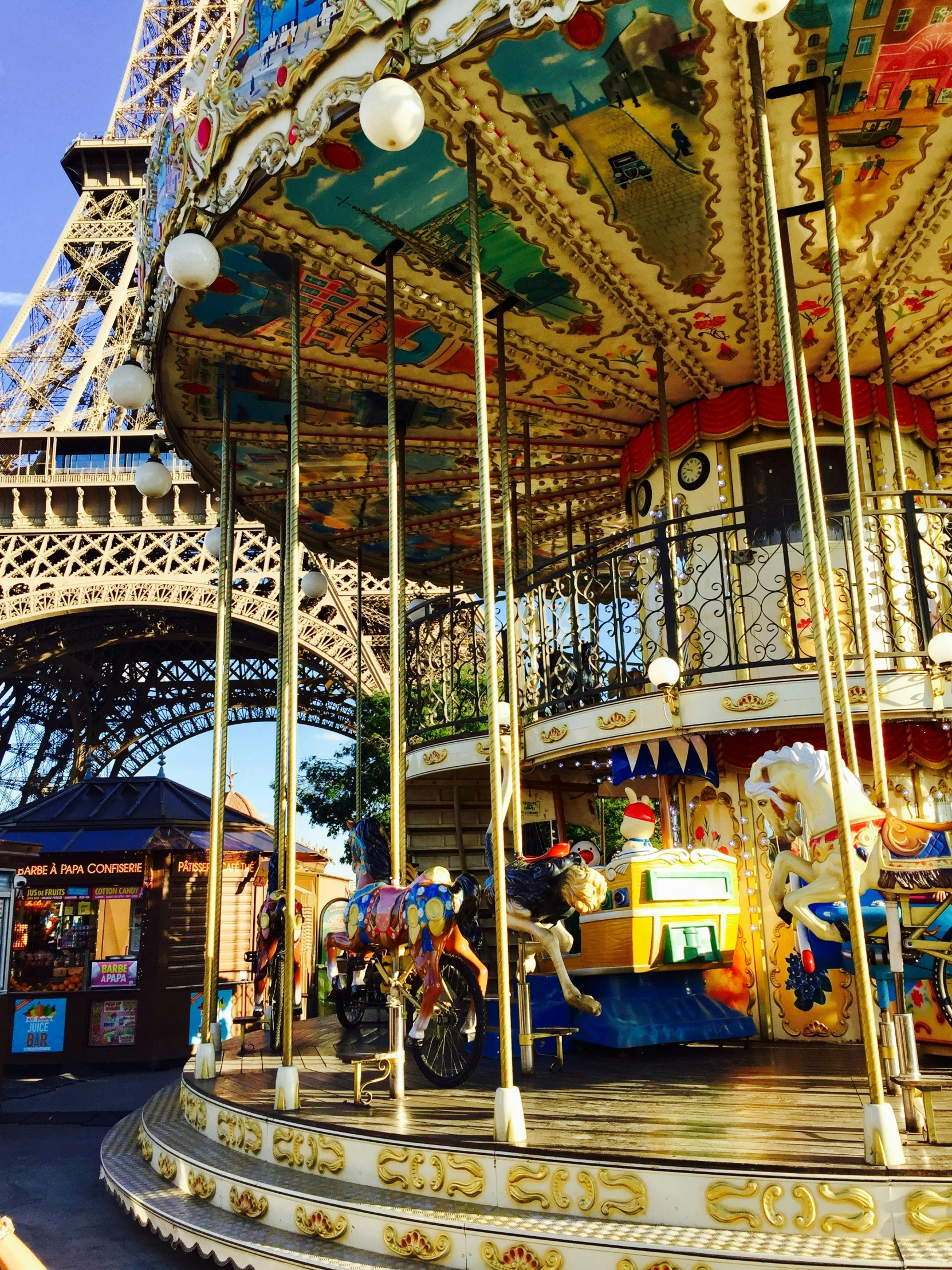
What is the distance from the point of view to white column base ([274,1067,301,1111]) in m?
5.54

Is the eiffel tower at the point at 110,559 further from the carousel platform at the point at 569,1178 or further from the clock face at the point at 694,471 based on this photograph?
the carousel platform at the point at 569,1178

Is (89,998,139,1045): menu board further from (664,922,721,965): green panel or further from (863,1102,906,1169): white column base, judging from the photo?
(863,1102,906,1169): white column base

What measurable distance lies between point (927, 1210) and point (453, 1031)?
3285mm

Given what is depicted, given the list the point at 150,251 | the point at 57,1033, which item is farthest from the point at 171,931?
the point at 150,251

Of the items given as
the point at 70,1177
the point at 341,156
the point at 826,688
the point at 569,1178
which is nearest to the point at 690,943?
the point at 569,1178

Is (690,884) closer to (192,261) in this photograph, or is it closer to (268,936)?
(268,936)

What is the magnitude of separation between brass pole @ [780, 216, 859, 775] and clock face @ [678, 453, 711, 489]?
3.93 ft

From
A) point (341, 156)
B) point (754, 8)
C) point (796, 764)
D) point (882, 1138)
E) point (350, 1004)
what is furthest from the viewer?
point (350, 1004)

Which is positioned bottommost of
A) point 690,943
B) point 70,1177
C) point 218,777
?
point 70,1177

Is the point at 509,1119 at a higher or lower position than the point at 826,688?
lower

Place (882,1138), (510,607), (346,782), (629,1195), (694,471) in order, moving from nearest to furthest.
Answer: (882,1138) → (629,1195) → (510,607) → (694,471) → (346,782)

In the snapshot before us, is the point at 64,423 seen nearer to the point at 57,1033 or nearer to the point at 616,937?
the point at 57,1033

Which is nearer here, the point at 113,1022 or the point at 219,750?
the point at 219,750

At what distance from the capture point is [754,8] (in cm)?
445
